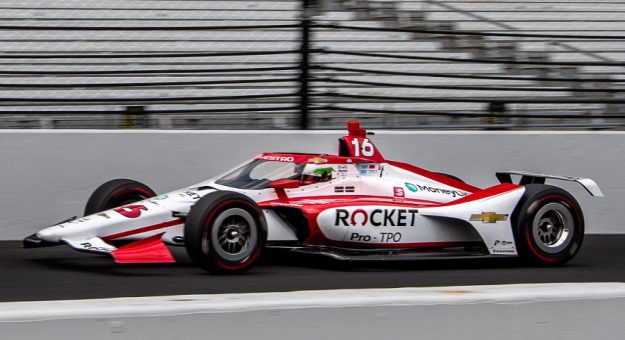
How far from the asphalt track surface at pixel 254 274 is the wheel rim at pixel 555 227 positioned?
0.17 meters

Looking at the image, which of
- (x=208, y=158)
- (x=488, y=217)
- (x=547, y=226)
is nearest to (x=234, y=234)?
(x=488, y=217)

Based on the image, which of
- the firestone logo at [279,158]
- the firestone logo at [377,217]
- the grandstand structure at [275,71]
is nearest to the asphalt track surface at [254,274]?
the firestone logo at [377,217]

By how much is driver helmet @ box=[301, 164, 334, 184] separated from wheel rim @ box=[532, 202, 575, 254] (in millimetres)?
1530

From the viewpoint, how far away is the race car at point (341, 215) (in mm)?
6855

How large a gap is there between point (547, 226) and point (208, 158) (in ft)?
9.40

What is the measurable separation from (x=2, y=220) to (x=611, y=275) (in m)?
4.61

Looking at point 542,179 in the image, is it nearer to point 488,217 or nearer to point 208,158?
point 488,217

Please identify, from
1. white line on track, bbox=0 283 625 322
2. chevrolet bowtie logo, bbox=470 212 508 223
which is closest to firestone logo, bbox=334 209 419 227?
chevrolet bowtie logo, bbox=470 212 508 223

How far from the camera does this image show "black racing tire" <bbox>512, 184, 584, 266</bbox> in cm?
748

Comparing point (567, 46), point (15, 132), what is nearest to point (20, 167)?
point (15, 132)

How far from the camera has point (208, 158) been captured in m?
8.84

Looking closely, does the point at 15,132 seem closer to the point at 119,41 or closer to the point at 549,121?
the point at 119,41

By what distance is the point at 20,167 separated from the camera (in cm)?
839

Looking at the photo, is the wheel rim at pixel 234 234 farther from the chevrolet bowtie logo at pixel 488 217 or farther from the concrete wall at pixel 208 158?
the concrete wall at pixel 208 158
